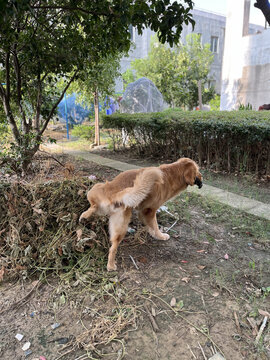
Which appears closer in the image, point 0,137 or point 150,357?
point 150,357

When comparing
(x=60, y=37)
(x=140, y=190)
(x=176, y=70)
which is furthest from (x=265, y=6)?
(x=176, y=70)

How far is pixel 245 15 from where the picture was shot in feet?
56.0

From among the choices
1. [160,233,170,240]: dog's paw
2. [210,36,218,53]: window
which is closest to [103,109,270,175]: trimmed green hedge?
[160,233,170,240]: dog's paw

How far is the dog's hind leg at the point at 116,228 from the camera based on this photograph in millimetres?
2764

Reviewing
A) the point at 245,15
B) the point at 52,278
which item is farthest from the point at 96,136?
the point at 245,15

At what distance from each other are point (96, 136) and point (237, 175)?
272 inches

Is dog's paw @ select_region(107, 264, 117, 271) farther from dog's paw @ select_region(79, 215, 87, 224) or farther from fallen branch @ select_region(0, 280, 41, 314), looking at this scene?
fallen branch @ select_region(0, 280, 41, 314)

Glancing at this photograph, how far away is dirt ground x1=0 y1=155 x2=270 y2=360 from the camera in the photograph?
196 cm

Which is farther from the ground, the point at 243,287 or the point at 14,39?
the point at 14,39

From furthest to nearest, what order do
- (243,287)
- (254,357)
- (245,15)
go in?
(245,15), (243,287), (254,357)

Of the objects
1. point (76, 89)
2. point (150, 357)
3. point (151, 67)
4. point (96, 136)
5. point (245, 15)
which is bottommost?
point (150, 357)

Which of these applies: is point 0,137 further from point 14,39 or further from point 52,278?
point 52,278

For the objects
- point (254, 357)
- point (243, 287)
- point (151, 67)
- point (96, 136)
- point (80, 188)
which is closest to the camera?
point (254, 357)

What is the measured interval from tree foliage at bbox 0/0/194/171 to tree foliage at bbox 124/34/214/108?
1456 centimetres
